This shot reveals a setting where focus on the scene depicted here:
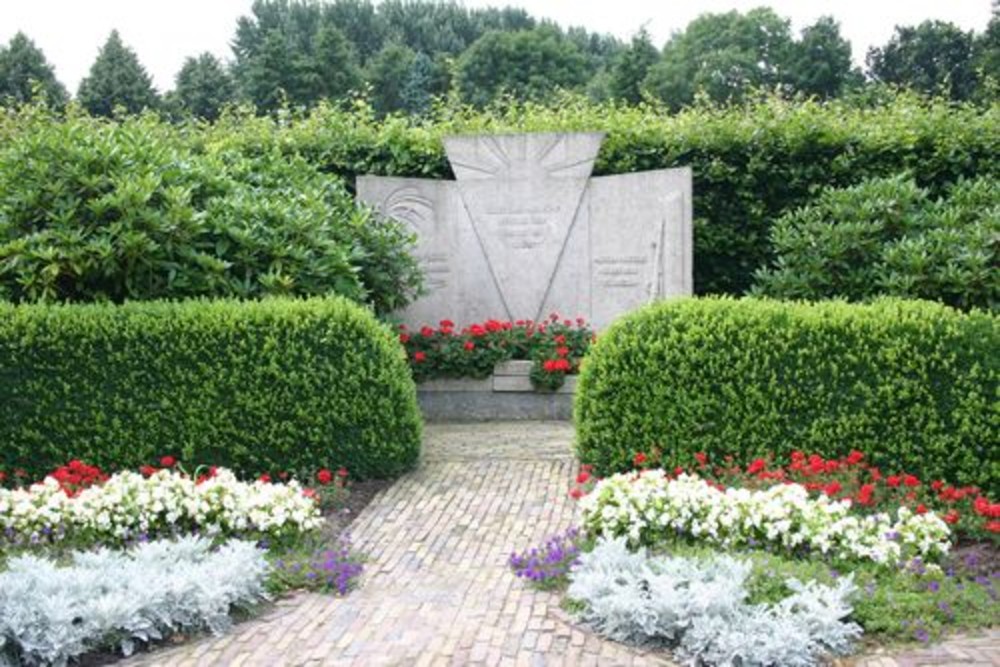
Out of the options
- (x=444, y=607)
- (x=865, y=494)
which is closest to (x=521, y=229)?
(x=865, y=494)

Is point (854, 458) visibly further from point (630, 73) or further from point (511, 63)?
point (511, 63)

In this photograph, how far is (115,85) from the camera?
40469mm

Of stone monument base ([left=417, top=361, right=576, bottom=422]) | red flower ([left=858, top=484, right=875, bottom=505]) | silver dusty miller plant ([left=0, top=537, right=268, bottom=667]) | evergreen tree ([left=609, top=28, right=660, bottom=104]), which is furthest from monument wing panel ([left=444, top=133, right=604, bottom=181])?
evergreen tree ([left=609, top=28, right=660, bottom=104])

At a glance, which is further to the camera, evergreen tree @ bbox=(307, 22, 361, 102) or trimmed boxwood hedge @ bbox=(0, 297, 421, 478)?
evergreen tree @ bbox=(307, 22, 361, 102)

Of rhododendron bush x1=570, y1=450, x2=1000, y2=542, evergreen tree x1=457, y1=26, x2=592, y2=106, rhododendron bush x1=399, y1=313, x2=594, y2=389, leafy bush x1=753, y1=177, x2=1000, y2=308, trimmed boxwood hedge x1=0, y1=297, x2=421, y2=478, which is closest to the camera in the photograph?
rhododendron bush x1=570, y1=450, x2=1000, y2=542

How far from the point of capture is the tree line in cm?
3969

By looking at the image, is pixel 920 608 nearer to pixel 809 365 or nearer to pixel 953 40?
pixel 809 365

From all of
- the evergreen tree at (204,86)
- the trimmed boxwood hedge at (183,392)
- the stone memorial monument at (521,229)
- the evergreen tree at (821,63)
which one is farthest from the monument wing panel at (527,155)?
the evergreen tree at (821,63)

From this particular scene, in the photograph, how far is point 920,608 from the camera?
15.5 ft

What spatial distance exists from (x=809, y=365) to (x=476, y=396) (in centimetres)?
386

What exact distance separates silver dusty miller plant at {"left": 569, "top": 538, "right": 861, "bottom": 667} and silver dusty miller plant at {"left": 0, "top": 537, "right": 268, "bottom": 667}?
1.52 metres

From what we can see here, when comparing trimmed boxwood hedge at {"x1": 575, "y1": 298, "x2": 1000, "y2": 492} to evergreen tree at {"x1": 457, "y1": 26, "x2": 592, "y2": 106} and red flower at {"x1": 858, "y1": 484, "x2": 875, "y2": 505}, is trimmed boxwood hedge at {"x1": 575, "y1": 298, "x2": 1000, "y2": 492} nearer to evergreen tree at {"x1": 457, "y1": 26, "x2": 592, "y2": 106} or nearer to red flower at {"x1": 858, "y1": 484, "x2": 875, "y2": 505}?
red flower at {"x1": 858, "y1": 484, "x2": 875, "y2": 505}

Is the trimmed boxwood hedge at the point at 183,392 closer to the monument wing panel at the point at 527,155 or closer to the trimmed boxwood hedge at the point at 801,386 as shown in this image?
the trimmed boxwood hedge at the point at 801,386

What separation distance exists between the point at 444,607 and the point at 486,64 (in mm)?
48633
